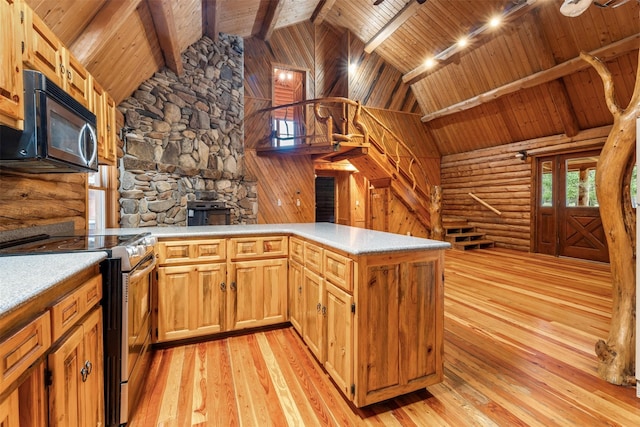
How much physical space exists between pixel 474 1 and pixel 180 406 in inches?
298

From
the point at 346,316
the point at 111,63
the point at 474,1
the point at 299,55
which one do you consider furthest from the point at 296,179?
the point at 346,316

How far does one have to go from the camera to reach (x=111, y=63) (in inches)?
130

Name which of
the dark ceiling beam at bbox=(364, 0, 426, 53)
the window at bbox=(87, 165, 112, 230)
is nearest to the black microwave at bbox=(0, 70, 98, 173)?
the window at bbox=(87, 165, 112, 230)

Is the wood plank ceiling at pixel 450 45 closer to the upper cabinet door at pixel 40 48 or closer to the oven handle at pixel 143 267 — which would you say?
the upper cabinet door at pixel 40 48

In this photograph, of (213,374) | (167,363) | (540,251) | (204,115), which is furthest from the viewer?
(540,251)

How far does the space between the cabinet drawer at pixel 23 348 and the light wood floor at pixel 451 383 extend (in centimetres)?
109

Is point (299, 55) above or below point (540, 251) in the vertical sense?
above

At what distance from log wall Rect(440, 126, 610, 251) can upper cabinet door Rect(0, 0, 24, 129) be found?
803 cm

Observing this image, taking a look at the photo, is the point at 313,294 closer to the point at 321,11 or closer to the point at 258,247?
the point at 258,247

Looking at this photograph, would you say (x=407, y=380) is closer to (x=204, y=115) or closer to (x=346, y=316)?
(x=346, y=316)

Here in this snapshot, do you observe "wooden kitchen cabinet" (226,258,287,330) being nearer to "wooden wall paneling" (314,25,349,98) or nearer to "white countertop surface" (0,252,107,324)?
"white countertop surface" (0,252,107,324)

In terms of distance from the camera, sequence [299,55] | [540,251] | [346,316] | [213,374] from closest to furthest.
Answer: [346,316], [213,374], [540,251], [299,55]

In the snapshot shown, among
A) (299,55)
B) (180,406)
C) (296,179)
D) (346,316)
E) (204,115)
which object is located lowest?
(180,406)

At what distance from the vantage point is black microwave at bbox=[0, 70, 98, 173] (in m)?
1.55
